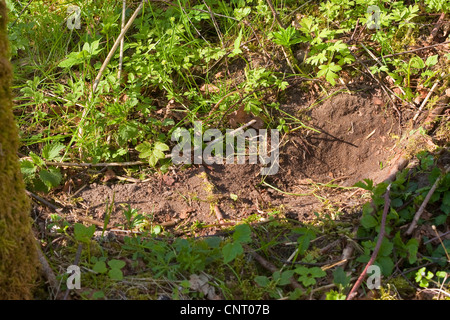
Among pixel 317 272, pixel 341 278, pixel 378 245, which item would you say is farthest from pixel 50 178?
pixel 378 245

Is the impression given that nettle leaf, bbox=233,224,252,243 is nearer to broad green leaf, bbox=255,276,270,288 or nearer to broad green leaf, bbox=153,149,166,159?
broad green leaf, bbox=255,276,270,288

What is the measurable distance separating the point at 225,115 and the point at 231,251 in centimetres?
126

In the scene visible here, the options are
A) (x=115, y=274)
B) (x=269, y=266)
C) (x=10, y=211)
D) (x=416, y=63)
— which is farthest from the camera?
(x=416, y=63)

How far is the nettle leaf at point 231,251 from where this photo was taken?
2094 mm

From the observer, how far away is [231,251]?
2113mm

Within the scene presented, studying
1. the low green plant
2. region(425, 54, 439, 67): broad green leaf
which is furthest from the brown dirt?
region(425, 54, 439, 67): broad green leaf


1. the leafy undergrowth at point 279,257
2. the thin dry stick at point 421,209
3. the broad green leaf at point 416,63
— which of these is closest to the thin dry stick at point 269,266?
the leafy undergrowth at point 279,257

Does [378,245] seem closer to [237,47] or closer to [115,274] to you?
[115,274]

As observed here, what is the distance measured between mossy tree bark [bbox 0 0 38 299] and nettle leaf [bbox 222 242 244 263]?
85 centimetres

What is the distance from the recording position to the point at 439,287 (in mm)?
2102
